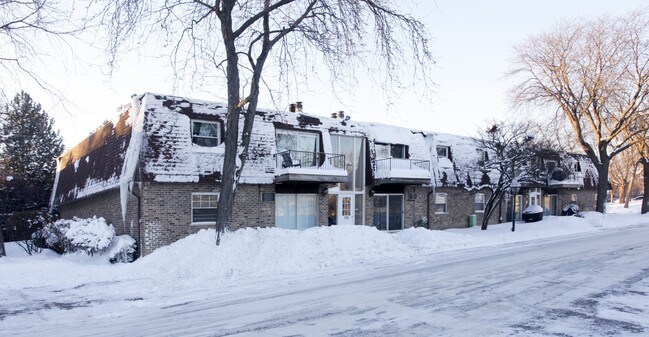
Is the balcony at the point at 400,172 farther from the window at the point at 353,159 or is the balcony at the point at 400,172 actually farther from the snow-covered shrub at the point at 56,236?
the snow-covered shrub at the point at 56,236

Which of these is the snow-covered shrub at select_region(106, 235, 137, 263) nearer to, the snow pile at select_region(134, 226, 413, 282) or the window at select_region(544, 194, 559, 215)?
the snow pile at select_region(134, 226, 413, 282)

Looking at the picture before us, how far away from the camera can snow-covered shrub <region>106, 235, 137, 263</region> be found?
14250mm

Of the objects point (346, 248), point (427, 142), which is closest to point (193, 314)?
point (346, 248)

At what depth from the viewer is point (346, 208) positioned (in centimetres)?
2139

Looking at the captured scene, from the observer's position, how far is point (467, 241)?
16984 mm

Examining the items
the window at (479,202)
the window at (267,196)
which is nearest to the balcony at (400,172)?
the window at (479,202)

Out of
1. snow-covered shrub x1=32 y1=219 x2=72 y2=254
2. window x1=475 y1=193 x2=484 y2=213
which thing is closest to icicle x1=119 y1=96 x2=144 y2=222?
snow-covered shrub x1=32 y1=219 x2=72 y2=254

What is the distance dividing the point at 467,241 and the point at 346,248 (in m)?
6.06

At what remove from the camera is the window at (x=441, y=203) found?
2450cm

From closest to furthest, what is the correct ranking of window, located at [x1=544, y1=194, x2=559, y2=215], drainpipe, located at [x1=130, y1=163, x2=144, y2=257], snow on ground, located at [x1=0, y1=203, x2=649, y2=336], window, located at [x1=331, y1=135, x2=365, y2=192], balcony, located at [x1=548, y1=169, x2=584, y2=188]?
snow on ground, located at [x1=0, y1=203, x2=649, y2=336]
drainpipe, located at [x1=130, y1=163, x2=144, y2=257]
window, located at [x1=331, y1=135, x2=365, y2=192]
balcony, located at [x1=548, y1=169, x2=584, y2=188]
window, located at [x1=544, y1=194, x2=559, y2=215]

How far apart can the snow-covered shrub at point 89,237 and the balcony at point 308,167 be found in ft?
21.3

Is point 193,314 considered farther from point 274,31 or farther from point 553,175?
point 553,175

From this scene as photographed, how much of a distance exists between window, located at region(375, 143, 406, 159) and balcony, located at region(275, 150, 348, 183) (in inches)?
113

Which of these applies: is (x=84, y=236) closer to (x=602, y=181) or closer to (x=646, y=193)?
(x=602, y=181)
